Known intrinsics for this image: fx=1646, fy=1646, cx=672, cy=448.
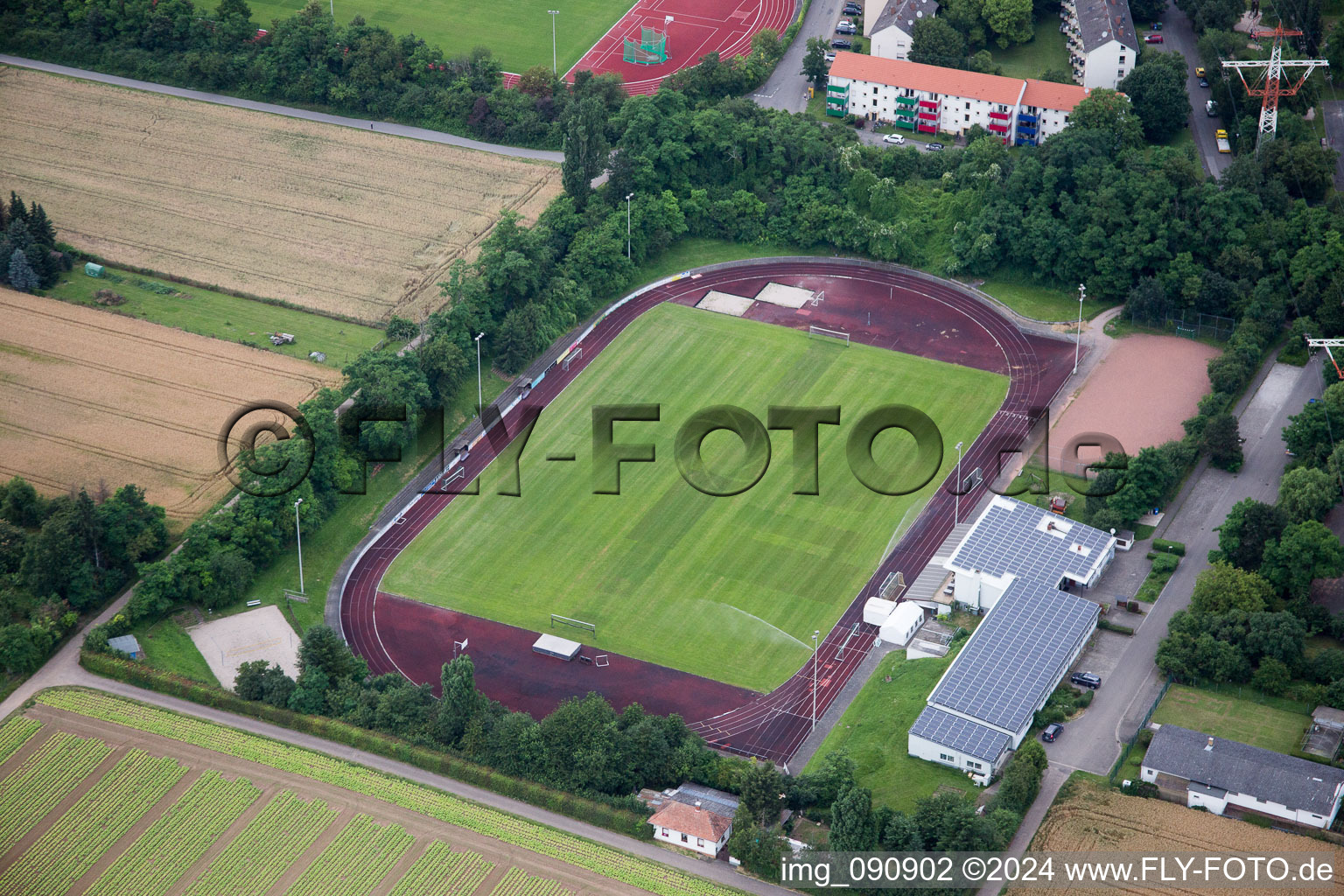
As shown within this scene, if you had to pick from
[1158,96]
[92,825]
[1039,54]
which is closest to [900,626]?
[92,825]

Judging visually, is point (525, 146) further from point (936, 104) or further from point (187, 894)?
point (187, 894)

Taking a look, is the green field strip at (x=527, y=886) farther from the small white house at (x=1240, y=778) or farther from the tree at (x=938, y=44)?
the tree at (x=938, y=44)

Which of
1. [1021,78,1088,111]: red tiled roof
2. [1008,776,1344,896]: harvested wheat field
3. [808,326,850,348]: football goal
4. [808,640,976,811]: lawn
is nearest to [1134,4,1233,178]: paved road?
[1021,78,1088,111]: red tiled roof

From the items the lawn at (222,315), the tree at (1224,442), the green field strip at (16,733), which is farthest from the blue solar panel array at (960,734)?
the lawn at (222,315)

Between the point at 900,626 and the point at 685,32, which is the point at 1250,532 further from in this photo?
the point at 685,32

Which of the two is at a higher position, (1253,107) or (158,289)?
(1253,107)

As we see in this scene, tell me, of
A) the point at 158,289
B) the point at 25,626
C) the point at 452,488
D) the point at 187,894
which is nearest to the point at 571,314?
the point at 452,488
